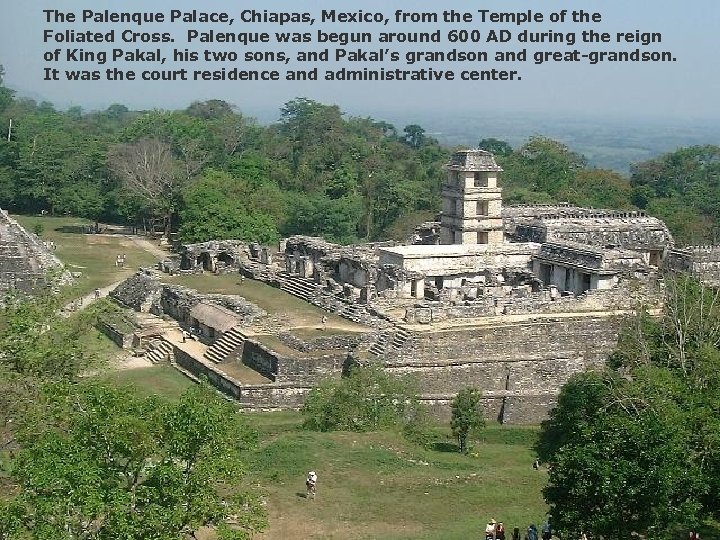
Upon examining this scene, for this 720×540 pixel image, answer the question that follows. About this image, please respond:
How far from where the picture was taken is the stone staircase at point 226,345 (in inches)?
1265

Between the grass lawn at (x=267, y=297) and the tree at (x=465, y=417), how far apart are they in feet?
22.1

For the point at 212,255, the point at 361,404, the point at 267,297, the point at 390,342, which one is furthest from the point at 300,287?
the point at 361,404

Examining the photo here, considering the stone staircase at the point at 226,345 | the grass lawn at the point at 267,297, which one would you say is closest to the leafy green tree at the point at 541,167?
the grass lawn at the point at 267,297

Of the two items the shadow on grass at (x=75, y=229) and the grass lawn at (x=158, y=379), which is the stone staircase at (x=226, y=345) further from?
the shadow on grass at (x=75, y=229)

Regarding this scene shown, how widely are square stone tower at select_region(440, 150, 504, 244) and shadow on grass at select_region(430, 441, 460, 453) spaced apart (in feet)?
54.6

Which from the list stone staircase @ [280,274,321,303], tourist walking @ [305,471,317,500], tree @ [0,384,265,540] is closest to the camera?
tree @ [0,384,265,540]

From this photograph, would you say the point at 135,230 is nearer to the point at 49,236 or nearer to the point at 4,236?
the point at 49,236

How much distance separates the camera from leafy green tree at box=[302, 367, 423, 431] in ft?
85.0

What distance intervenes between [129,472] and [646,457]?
800 cm

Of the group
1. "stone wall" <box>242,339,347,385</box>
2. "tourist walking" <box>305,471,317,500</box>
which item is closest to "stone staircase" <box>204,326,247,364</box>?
"stone wall" <box>242,339,347,385</box>

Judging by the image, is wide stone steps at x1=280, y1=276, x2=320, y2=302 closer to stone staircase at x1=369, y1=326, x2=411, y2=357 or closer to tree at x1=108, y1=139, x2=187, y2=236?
stone staircase at x1=369, y1=326, x2=411, y2=357

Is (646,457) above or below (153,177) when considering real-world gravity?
below

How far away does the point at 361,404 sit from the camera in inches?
1038

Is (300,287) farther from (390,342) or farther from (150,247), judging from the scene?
(150,247)
